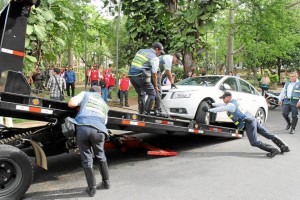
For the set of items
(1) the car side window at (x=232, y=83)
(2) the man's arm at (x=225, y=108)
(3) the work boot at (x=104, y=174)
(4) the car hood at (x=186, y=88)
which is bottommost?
(3) the work boot at (x=104, y=174)

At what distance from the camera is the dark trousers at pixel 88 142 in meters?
4.94

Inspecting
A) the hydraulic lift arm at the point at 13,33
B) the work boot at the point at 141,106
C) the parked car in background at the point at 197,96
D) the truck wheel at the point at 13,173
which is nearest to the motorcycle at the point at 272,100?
the parked car in background at the point at 197,96

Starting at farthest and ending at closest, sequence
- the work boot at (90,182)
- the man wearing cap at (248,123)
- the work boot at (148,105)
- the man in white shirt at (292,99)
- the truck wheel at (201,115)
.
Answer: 1. the man in white shirt at (292,99)
2. the truck wheel at (201,115)
3. the work boot at (148,105)
4. the man wearing cap at (248,123)
5. the work boot at (90,182)

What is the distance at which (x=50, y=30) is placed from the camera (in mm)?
5766

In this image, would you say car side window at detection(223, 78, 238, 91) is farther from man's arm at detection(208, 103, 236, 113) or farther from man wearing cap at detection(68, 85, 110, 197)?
man wearing cap at detection(68, 85, 110, 197)

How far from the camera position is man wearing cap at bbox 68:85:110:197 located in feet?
16.1

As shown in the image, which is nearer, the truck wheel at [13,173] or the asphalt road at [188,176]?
the truck wheel at [13,173]

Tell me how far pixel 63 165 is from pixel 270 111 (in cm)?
1154

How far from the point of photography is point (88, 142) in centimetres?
502

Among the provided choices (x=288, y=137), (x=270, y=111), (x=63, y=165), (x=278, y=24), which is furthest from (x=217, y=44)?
(x=63, y=165)

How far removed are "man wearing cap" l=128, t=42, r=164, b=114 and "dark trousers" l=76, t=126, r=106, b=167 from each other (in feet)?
7.91

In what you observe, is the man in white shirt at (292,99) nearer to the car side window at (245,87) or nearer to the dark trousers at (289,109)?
the dark trousers at (289,109)

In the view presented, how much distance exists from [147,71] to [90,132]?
104 inches

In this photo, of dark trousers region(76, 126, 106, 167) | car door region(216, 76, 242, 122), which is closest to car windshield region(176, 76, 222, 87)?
car door region(216, 76, 242, 122)
